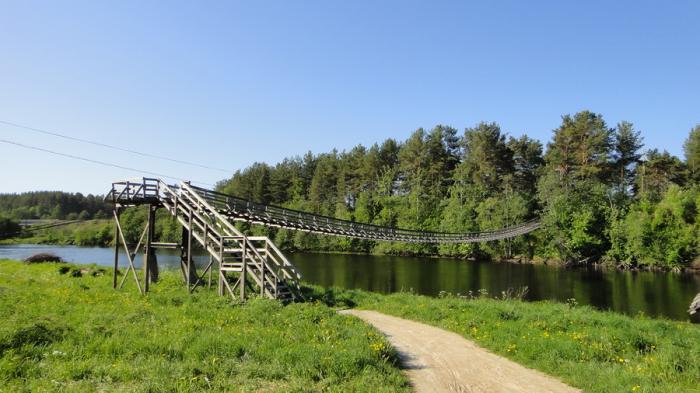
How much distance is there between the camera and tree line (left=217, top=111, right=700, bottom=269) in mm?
55594

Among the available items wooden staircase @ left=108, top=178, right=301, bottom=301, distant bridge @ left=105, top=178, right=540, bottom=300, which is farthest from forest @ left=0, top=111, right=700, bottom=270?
wooden staircase @ left=108, top=178, right=301, bottom=301

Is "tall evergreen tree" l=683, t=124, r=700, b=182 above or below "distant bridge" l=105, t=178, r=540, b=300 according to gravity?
above

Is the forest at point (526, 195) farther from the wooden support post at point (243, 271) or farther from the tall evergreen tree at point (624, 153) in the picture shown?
the wooden support post at point (243, 271)

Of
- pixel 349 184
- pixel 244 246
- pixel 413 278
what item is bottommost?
pixel 413 278

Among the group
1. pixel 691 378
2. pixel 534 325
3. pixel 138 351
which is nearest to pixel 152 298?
pixel 138 351

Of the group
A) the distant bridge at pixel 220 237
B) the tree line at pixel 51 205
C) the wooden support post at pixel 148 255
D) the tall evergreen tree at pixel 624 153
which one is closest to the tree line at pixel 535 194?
the tall evergreen tree at pixel 624 153

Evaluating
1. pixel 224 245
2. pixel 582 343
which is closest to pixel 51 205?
pixel 224 245

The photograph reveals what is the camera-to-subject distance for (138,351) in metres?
9.16

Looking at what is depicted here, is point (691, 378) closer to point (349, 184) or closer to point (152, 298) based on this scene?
point (152, 298)

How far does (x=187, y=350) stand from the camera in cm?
905

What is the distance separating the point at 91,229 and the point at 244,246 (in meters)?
109

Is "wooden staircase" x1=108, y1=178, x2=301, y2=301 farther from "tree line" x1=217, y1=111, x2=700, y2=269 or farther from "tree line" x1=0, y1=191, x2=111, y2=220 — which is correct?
"tree line" x1=0, y1=191, x2=111, y2=220

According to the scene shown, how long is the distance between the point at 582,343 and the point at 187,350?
30.6 feet

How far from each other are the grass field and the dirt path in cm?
Result: 45
